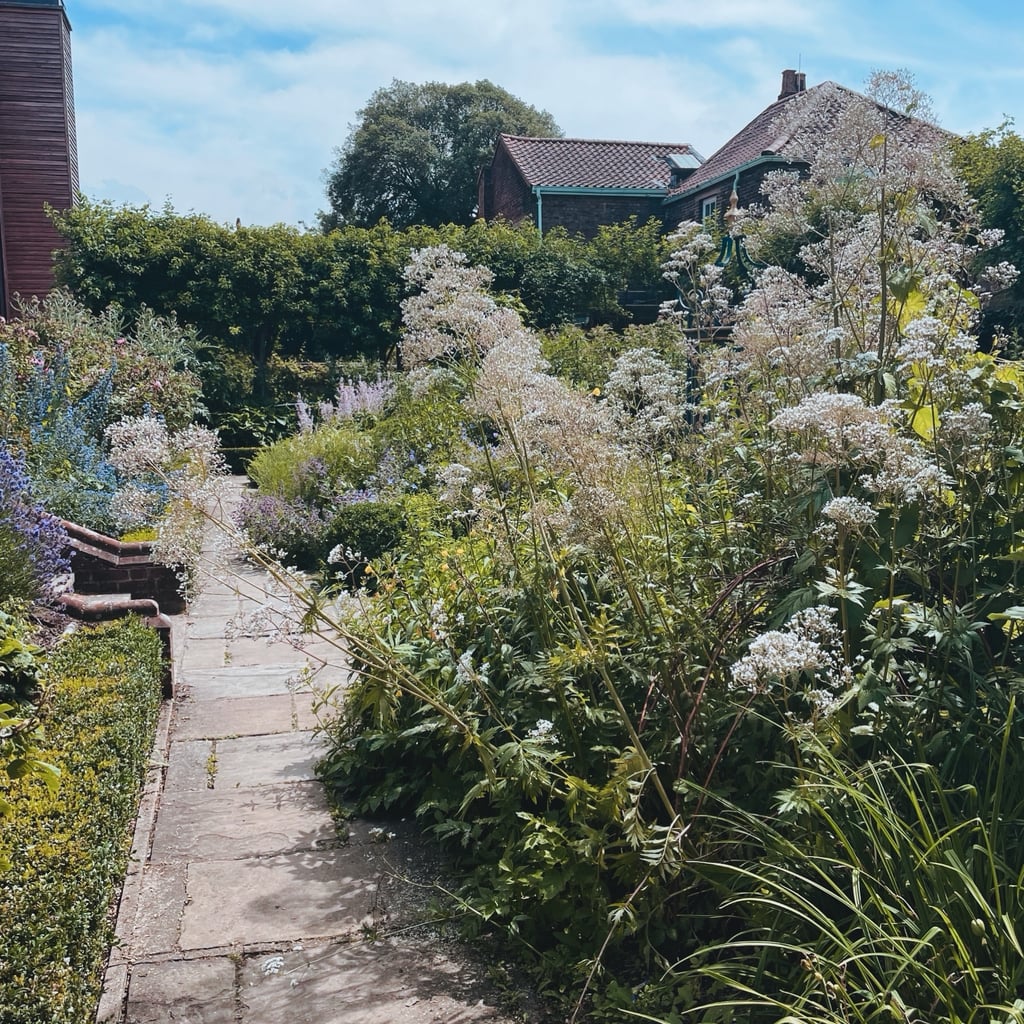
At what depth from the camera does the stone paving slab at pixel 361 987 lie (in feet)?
9.05

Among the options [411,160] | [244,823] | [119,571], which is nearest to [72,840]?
[244,823]

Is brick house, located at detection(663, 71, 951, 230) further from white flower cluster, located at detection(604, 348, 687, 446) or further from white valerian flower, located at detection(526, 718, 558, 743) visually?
white valerian flower, located at detection(526, 718, 558, 743)

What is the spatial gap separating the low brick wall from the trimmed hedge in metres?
3.16

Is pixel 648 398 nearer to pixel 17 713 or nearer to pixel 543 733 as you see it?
pixel 543 733

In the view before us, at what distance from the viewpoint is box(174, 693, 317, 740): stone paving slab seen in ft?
17.0

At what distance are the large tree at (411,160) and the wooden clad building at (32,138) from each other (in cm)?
1995

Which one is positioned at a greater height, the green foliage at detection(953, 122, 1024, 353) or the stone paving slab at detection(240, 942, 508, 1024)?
the green foliage at detection(953, 122, 1024, 353)

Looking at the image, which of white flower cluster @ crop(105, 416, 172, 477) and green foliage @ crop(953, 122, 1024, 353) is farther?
green foliage @ crop(953, 122, 1024, 353)

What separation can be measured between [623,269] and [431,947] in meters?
20.9

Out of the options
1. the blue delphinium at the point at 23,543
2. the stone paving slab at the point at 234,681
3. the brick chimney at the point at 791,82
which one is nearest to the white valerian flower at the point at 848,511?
the stone paving slab at the point at 234,681

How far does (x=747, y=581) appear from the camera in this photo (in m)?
3.00

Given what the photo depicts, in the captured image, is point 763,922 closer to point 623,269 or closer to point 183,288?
point 183,288

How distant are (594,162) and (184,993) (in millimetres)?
27151

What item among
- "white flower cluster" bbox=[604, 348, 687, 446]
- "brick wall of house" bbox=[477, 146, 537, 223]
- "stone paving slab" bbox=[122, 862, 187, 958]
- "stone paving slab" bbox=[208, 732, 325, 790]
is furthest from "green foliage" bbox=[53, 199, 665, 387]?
"stone paving slab" bbox=[122, 862, 187, 958]
